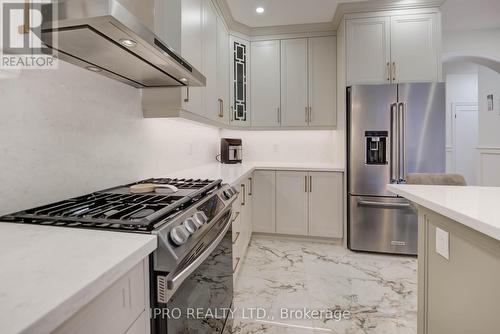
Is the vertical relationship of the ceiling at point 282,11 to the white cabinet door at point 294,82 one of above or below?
above

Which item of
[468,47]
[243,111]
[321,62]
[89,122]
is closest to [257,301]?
[89,122]

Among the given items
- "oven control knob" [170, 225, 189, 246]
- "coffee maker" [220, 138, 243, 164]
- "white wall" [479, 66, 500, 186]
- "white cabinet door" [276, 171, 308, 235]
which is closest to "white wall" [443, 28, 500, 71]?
"white wall" [479, 66, 500, 186]

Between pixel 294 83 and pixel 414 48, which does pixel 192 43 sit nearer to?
pixel 294 83

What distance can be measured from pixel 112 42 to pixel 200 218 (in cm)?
77

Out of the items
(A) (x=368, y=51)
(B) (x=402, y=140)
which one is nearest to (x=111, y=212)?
(B) (x=402, y=140)

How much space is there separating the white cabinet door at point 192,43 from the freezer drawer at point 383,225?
75.6 inches

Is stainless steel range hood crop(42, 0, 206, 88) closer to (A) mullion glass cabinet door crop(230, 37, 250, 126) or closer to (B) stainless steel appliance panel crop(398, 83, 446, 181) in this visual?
(A) mullion glass cabinet door crop(230, 37, 250, 126)

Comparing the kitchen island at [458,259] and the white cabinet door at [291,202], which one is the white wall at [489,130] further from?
the kitchen island at [458,259]

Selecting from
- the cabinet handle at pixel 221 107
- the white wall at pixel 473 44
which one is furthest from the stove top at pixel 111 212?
the white wall at pixel 473 44

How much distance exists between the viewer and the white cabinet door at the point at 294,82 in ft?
10.7

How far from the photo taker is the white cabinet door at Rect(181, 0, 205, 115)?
1771 mm

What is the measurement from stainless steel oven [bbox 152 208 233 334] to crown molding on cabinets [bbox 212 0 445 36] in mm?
2432

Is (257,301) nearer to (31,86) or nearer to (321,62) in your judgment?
(31,86)

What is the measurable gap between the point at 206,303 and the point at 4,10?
1.36m
